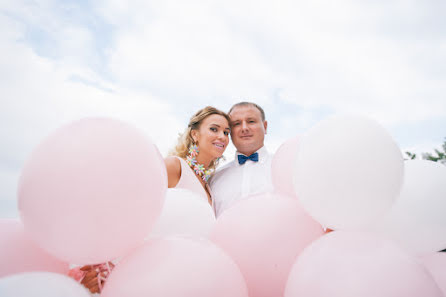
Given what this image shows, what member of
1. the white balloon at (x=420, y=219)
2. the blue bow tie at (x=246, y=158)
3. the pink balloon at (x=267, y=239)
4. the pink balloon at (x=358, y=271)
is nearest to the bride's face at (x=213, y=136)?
the blue bow tie at (x=246, y=158)

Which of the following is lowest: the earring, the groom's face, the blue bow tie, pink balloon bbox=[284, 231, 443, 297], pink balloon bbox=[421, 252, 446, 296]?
pink balloon bbox=[421, 252, 446, 296]

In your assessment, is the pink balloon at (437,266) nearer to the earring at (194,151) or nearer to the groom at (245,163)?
the groom at (245,163)

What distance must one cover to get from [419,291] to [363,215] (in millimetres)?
277

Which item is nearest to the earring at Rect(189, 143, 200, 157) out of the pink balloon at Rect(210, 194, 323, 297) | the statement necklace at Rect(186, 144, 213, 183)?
the statement necklace at Rect(186, 144, 213, 183)

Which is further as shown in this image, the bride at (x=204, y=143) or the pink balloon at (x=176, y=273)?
the bride at (x=204, y=143)

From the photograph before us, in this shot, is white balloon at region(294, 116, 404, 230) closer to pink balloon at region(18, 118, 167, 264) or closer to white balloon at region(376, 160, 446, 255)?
white balloon at region(376, 160, 446, 255)

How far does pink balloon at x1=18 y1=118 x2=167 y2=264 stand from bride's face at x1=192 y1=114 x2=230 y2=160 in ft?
8.38

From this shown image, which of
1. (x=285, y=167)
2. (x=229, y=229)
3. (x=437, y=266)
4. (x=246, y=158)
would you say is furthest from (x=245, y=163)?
(x=437, y=266)

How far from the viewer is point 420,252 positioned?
1312 mm

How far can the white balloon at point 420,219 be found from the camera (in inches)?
49.9

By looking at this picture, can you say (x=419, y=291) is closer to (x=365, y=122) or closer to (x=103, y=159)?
(x=365, y=122)

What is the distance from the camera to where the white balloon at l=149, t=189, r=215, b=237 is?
4.80 feet

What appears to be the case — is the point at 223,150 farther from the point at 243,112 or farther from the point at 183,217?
the point at 183,217

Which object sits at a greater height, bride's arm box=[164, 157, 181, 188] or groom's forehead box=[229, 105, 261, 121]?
groom's forehead box=[229, 105, 261, 121]
